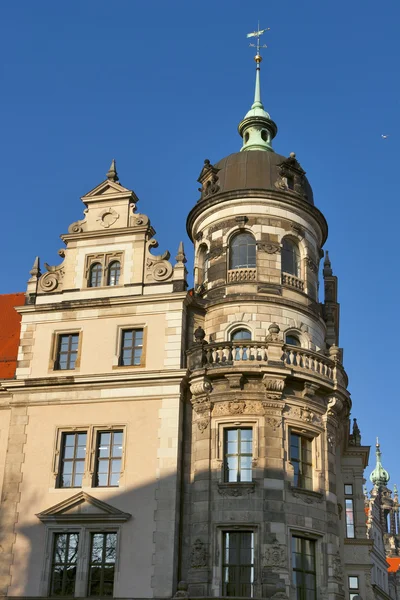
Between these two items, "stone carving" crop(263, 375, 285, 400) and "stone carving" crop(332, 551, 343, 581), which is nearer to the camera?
"stone carving" crop(332, 551, 343, 581)

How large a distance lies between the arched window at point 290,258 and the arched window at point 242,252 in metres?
1.22

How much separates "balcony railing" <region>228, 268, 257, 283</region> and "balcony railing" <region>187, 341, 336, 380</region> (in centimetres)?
332

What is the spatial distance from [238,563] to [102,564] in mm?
4374

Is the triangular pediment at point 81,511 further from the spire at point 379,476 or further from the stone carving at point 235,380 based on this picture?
the spire at point 379,476

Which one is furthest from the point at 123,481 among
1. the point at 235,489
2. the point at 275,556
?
the point at 275,556

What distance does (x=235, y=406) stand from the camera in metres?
28.3

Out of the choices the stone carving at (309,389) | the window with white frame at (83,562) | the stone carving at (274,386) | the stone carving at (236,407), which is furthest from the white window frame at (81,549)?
the stone carving at (309,389)

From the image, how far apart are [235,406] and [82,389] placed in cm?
551

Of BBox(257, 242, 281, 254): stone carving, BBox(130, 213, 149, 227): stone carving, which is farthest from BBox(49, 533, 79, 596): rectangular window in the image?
BBox(257, 242, 281, 254): stone carving

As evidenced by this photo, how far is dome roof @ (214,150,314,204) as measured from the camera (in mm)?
33031

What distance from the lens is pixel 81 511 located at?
1105 inches

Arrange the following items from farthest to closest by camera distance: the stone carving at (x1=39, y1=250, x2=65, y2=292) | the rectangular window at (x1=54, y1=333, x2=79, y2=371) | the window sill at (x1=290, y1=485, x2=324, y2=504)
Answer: the stone carving at (x1=39, y1=250, x2=65, y2=292) → the rectangular window at (x1=54, y1=333, x2=79, y2=371) → the window sill at (x1=290, y1=485, x2=324, y2=504)

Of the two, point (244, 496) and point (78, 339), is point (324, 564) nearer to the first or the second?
point (244, 496)

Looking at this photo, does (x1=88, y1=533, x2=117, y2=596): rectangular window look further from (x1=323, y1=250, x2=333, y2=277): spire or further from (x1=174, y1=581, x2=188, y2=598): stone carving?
(x1=323, y1=250, x2=333, y2=277): spire
